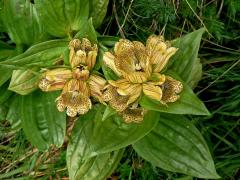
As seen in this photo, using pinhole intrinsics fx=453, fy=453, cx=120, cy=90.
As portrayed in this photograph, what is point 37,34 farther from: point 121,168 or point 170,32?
point 121,168

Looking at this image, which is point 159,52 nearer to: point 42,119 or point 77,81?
point 77,81

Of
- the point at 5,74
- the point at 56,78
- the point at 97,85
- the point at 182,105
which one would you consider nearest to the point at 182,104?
the point at 182,105

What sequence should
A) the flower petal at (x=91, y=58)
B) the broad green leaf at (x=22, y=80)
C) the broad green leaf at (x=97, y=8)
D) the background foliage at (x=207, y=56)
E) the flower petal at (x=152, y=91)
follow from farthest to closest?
the background foliage at (x=207, y=56) → the broad green leaf at (x=97, y=8) → the broad green leaf at (x=22, y=80) → the flower petal at (x=91, y=58) → the flower petal at (x=152, y=91)

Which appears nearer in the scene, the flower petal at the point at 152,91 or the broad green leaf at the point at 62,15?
the flower petal at the point at 152,91

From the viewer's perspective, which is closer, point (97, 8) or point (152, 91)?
point (152, 91)

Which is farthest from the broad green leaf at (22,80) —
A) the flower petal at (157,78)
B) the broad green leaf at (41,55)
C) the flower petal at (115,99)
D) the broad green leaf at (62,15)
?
the flower petal at (157,78)

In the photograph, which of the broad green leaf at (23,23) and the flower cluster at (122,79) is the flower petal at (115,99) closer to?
the flower cluster at (122,79)

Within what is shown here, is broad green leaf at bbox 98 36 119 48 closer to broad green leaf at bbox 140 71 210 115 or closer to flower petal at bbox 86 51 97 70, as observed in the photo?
flower petal at bbox 86 51 97 70

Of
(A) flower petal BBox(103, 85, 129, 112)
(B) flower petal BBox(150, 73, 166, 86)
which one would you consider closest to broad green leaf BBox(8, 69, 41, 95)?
(A) flower petal BBox(103, 85, 129, 112)
